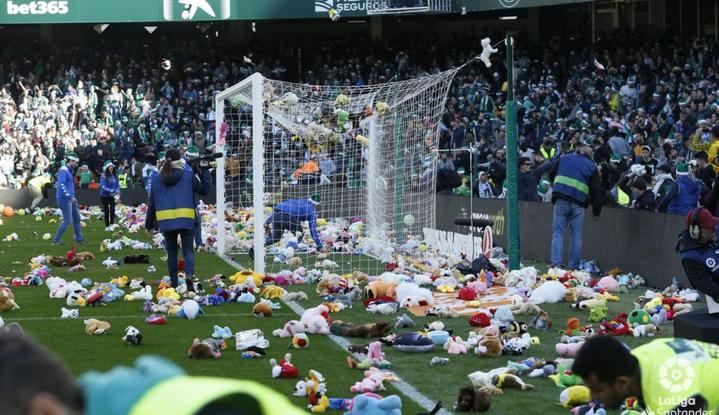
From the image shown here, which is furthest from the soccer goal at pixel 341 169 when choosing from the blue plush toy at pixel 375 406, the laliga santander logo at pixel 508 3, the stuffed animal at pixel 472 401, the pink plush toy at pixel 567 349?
the laliga santander logo at pixel 508 3

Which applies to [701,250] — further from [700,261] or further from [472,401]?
[472,401]

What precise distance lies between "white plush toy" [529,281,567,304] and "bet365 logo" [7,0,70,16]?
123ft

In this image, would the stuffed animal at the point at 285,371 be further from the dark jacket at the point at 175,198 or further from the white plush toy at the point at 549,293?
the dark jacket at the point at 175,198

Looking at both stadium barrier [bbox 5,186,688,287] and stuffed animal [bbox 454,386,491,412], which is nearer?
stuffed animal [bbox 454,386,491,412]

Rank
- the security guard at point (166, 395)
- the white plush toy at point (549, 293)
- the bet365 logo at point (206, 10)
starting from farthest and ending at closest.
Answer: the bet365 logo at point (206, 10)
the white plush toy at point (549, 293)
the security guard at point (166, 395)

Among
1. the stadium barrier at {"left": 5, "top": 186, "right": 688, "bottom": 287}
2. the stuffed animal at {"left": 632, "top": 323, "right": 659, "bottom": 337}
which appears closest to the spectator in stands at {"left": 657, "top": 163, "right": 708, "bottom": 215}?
the stadium barrier at {"left": 5, "top": 186, "right": 688, "bottom": 287}

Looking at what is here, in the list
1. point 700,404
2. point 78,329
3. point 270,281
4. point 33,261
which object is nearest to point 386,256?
point 270,281

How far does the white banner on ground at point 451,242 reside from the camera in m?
19.9

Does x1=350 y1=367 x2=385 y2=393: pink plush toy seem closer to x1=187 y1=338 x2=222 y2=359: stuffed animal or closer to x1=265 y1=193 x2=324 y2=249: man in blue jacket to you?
x1=187 y1=338 x2=222 y2=359: stuffed animal

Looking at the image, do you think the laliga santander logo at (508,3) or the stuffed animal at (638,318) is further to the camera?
the laliga santander logo at (508,3)

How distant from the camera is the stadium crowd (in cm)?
2567

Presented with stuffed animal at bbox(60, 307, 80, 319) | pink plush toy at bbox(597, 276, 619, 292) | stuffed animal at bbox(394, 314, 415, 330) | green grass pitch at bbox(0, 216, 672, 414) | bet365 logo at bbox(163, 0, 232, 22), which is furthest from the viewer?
bet365 logo at bbox(163, 0, 232, 22)

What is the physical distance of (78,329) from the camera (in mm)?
13336

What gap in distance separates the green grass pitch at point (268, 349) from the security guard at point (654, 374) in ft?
12.1
